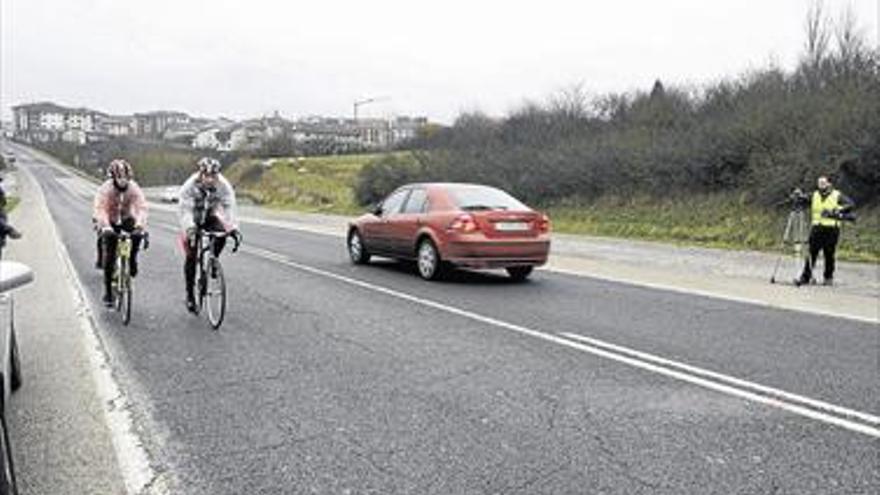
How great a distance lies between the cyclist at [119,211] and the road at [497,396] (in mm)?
784

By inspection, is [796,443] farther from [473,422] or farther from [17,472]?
[17,472]

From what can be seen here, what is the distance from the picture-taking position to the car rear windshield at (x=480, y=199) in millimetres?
12992

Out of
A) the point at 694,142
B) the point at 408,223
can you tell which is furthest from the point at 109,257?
the point at 694,142

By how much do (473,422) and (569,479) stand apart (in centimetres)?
110

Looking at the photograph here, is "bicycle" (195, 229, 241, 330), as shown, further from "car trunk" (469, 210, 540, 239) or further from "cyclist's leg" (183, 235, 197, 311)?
"car trunk" (469, 210, 540, 239)

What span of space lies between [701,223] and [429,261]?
45.1 feet

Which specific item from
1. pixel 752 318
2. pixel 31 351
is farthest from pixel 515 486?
pixel 752 318

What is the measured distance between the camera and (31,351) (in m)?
7.68

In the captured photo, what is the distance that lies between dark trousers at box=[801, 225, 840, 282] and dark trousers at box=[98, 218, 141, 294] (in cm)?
1001

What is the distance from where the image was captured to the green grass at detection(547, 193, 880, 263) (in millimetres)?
19547

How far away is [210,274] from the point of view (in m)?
9.42

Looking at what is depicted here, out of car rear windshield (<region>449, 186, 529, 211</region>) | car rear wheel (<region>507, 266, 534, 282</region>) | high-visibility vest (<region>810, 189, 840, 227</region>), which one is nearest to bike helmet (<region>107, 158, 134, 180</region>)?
car rear windshield (<region>449, 186, 529, 211</region>)

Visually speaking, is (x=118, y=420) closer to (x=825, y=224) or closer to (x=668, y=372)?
(x=668, y=372)

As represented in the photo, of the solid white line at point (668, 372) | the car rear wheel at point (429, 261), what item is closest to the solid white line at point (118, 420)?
the solid white line at point (668, 372)
